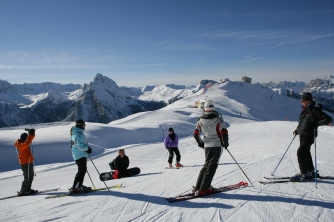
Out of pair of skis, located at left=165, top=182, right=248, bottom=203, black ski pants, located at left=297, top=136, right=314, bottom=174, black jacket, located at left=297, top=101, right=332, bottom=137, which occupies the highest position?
black jacket, located at left=297, top=101, right=332, bottom=137

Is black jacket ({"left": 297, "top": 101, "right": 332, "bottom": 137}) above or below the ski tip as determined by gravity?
above

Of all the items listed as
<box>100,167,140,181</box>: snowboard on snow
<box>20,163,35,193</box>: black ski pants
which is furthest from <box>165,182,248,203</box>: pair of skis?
<box>20,163,35,193</box>: black ski pants

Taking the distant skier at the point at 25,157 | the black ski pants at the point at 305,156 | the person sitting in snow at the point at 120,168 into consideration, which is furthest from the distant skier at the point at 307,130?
the distant skier at the point at 25,157

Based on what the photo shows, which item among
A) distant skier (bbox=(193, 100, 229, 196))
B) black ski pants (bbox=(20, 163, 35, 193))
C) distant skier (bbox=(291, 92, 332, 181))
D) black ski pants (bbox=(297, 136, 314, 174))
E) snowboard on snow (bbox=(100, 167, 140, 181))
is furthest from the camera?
snowboard on snow (bbox=(100, 167, 140, 181))

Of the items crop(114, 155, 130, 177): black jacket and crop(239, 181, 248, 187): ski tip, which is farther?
crop(114, 155, 130, 177): black jacket

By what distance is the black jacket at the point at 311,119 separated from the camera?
575 centimetres

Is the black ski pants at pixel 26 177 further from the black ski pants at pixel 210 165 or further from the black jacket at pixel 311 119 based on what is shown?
the black jacket at pixel 311 119

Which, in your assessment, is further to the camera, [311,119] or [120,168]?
[120,168]

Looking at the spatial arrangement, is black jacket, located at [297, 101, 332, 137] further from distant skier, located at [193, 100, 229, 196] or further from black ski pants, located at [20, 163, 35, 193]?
black ski pants, located at [20, 163, 35, 193]

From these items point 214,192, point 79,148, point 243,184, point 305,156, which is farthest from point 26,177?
point 305,156

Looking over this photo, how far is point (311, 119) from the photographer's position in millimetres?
6012

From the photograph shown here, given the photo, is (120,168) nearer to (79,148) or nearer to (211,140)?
(79,148)

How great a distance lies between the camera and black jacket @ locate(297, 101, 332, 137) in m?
5.75

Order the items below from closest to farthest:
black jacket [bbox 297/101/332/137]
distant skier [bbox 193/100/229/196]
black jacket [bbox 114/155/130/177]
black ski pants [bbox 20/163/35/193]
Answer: distant skier [bbox 193/100/229/196] → black jacket [bbox 297/101/332/137] → black ski pants [bbox 20/163/35/193] → black jacket [bbox 114/155/130/177]
